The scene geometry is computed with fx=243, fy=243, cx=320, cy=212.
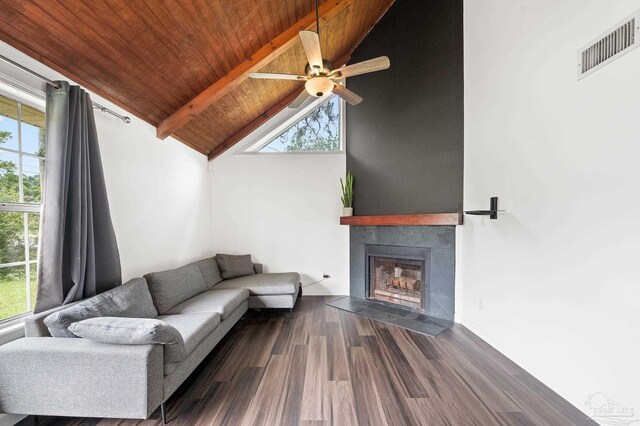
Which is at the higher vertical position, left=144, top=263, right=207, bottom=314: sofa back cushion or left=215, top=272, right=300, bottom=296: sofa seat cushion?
left=144, top=263, right=207, bottom=314: sofa back cushion

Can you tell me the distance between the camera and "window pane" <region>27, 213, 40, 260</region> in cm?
183

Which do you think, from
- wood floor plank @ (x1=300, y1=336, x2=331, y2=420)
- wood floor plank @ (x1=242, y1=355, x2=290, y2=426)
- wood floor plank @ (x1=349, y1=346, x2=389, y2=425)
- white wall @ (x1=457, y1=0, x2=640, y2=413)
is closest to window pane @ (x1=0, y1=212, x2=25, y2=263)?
wood floor plank @ (x1=242, y1=355, x2=290, y2=426)

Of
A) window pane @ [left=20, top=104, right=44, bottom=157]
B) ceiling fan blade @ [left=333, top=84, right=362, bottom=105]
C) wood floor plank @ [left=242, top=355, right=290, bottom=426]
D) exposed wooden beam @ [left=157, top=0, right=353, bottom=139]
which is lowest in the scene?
wood floor plank @ [left=242, top=355, right=290, bottom=426]

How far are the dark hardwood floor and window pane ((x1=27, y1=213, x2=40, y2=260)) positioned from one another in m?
1.16

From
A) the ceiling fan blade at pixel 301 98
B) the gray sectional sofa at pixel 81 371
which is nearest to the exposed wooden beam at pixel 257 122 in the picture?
the ceiling fan blade at pixel 301 98

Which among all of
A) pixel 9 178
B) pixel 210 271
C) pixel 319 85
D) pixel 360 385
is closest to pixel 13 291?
pixel 9 178

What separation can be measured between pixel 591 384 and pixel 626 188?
1293mm

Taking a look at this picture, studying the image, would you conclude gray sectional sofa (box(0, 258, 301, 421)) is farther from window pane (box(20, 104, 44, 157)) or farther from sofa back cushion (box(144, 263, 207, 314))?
window pane (box(20, 104, 44, 157))

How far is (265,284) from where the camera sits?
3.29 metres

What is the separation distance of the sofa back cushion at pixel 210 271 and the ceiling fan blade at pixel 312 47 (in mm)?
2839

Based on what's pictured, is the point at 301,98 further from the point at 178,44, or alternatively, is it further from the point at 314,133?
the point at 314,133

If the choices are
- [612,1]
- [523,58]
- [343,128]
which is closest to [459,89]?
[523,58]

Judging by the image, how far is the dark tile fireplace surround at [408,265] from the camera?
3082mm

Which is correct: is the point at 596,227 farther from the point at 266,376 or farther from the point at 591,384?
the point at 266,376
